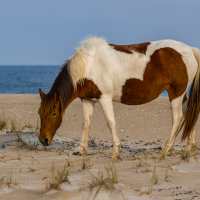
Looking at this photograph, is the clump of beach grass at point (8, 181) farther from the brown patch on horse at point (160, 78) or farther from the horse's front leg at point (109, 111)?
the brown patch on horse at point (160, 78)

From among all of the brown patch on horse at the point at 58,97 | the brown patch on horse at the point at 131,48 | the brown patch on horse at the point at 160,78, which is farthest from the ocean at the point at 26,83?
the brown patch on horse at the point at 160,78

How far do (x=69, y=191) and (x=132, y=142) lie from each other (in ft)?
17.8

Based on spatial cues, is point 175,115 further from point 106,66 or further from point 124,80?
point 106,66

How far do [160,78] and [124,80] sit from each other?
1.75 feet

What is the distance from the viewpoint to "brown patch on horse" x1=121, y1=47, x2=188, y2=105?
8102 mm

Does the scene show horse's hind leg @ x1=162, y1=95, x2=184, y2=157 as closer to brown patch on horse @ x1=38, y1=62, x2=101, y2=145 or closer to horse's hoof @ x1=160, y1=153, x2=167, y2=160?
horse's hoof @ x1=160, y1=153, x2=167, y2=160

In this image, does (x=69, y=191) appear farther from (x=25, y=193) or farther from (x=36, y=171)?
(x=36, y=171)

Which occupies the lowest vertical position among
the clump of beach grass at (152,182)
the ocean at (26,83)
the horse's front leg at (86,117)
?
the clump of beach grass at (152,182)

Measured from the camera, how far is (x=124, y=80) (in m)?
7.99

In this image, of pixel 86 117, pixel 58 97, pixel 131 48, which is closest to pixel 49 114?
pixel 58 97

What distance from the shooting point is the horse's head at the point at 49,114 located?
7918 mm

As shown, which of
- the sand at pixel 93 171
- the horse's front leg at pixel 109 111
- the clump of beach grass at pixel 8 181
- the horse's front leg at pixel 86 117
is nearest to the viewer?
the sand at pixel 93 171

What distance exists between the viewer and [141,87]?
319 inches

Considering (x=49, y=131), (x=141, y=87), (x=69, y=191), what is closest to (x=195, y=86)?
(x=141, y=87)
